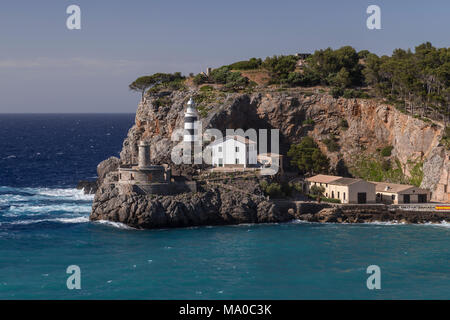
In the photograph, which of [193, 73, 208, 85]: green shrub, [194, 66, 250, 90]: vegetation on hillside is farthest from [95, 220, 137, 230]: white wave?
[193, 73, 208, 85]: green shrub

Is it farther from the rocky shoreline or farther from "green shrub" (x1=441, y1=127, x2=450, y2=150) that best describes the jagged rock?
"green shrub" (x1=441, y1=127, x2=450, y2=150)

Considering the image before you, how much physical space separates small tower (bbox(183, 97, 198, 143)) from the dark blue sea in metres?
13.8

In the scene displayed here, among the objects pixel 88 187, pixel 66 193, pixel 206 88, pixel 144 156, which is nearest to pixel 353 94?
pixel 206 88

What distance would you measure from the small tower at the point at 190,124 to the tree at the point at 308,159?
38.4ft

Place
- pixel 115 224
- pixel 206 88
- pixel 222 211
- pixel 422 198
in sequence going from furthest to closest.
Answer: pixel 206 88 < pixel 422 198 < pixel 222 211 < pixel 115 224

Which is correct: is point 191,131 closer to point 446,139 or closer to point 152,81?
point 152,81

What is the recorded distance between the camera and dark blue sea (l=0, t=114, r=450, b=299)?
120ft

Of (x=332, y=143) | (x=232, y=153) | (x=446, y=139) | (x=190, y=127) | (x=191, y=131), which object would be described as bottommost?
(x=232, y=153)

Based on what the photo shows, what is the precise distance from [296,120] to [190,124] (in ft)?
49.5

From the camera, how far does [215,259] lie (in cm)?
4312

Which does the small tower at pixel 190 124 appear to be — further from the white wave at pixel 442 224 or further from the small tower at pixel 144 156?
the white wave at pixel 442 224
